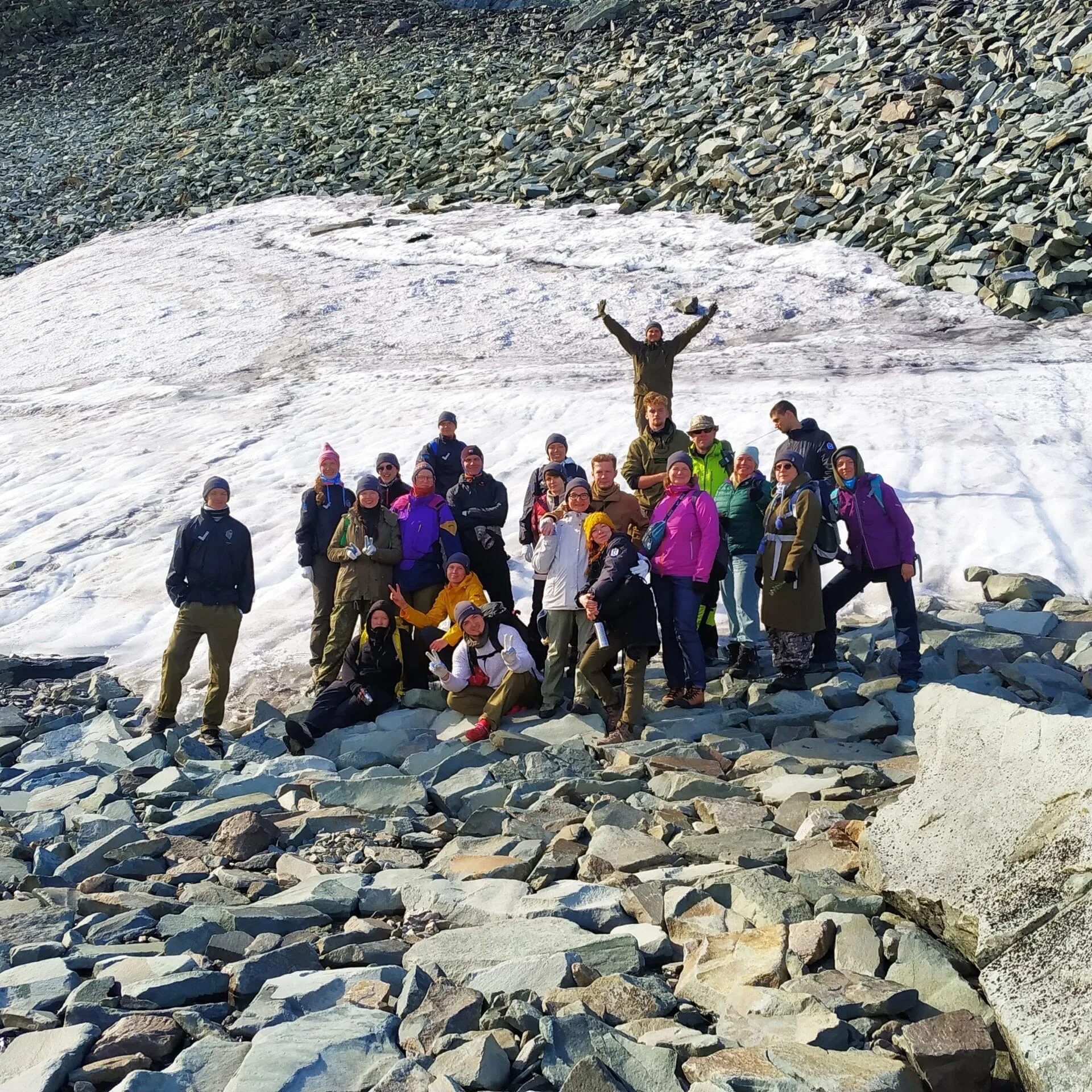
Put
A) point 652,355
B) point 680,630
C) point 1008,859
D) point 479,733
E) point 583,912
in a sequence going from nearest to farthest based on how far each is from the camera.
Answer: point 1008,859 < point 583,912 < point 479,733 < point 680,630 < point 652,355

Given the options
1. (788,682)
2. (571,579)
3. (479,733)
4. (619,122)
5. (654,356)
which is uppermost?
(619,122)

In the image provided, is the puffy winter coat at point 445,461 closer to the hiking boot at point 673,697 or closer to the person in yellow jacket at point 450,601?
the person in yellow jacket at point 450,601

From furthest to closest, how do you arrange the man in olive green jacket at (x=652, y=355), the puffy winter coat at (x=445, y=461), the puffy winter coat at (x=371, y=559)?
the man in olive green jacket at (x=652, y=355)
the puffy winter coat at (x=445, y=461)
the puffy winter coat at (x=371, y=559)

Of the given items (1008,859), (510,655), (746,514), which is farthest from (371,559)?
(1008,859)

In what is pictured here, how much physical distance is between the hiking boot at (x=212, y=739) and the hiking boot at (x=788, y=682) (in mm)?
4235

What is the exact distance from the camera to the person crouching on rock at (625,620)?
8.38 m

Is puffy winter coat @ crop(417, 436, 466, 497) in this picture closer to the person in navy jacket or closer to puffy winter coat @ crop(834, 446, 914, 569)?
the person in navy jacket

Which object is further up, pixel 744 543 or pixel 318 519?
pixel 318 519

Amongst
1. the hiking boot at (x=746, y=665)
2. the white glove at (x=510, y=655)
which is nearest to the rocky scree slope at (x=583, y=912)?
the white glove at (x=510, y=655)

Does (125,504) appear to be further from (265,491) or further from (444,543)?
(444,543)

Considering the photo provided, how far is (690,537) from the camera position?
869 centimetres

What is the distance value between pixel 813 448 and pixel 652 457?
4.99ft

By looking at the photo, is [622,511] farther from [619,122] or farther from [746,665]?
[619,122]

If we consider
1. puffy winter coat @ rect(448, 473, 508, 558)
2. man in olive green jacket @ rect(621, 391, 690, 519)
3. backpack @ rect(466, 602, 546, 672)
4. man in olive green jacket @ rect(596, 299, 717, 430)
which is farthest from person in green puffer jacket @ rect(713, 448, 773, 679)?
man in olive green jacket @ rect(596, 299, 717, 430)
